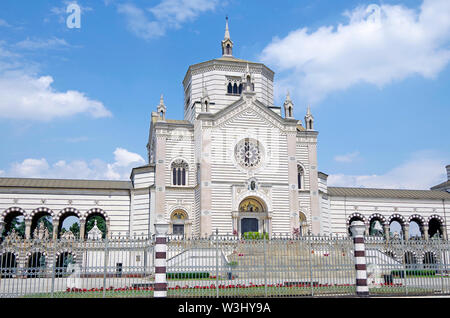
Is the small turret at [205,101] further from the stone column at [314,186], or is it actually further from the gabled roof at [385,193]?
the gabled roof at [385,193]

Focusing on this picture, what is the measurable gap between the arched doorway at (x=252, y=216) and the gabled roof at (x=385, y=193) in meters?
7.99

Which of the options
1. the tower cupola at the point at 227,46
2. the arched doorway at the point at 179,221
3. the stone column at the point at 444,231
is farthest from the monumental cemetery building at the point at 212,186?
the stone column at the point at 444,231

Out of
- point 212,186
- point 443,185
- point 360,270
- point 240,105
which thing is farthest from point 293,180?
point 360,270

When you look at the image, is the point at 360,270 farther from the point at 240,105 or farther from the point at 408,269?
the point at 240,105

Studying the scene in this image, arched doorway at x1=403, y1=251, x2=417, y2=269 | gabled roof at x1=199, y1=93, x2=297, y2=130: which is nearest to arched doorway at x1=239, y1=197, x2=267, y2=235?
gabled roof at x1=199, y1=93, x2=297, y2=130

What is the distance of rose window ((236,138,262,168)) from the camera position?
1453 inches

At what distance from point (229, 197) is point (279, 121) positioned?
315 inches

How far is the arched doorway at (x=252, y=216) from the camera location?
119 ft

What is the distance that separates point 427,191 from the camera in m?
44.6

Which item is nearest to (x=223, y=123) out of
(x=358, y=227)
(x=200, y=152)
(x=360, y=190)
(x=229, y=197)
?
(x=200, y=152)

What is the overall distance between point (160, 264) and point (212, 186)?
2030 centimetres

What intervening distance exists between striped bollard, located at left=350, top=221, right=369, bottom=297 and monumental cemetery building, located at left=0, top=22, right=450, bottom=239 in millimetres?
17045
